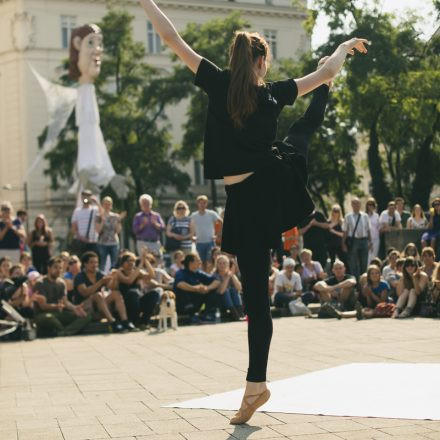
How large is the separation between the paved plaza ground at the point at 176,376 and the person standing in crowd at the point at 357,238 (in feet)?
11.5

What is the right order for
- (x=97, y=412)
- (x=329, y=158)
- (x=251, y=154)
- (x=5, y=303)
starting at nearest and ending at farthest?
1. (x=251, y=154)
2. (x=97, y=412)
3. (x=5, y=303)
4. (x=329, y=158)

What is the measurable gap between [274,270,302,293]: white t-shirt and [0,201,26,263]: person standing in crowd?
15.1 ft

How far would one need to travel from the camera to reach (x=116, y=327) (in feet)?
51.1

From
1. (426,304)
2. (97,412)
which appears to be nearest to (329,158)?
(426,304)

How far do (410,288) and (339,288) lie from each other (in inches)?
79.8

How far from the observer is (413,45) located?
114ft

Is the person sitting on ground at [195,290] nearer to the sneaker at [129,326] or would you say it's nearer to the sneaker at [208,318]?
the sneaker at [208,318]

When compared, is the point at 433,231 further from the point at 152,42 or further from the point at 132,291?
the point at 152,42

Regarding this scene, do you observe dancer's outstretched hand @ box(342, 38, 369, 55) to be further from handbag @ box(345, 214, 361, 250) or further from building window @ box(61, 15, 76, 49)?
building window @ box(61, 15, 76, 49)

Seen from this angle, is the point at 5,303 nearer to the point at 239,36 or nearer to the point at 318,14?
the point at 239,36

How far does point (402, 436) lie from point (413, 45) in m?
31.4

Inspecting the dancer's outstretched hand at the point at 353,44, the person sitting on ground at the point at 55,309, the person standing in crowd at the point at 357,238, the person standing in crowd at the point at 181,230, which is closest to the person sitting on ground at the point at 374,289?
the person standing in crowd at the point at 357,238

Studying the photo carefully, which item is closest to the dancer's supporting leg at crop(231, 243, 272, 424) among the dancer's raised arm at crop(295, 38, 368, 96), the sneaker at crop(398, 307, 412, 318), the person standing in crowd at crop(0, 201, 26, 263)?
the dancer's raised arm at crop(295, 38, 368, 96)

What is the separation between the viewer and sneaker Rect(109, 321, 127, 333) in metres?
15.6
